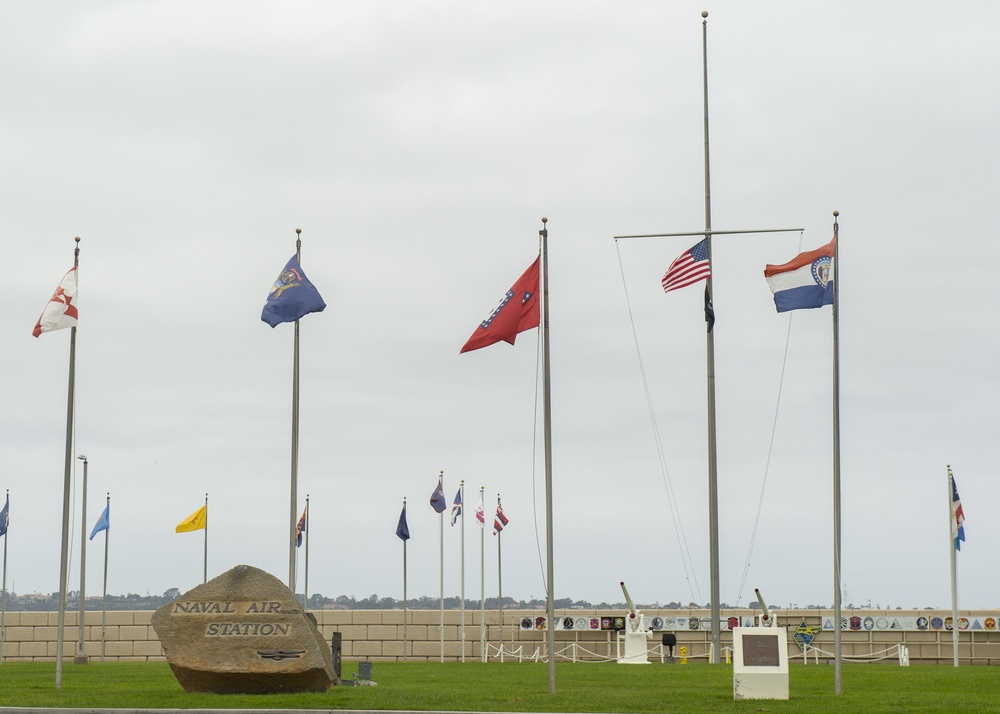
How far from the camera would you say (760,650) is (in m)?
20.5

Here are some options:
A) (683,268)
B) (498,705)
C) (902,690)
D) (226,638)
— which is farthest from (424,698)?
(683,268)

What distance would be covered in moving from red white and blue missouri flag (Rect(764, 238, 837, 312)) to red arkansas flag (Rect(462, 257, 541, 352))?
416 cm

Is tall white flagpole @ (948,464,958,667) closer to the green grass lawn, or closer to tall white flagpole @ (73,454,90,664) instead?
the green grass lawn

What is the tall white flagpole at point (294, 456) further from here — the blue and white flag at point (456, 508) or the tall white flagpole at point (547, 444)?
the blue and white flag at point (456, 508)

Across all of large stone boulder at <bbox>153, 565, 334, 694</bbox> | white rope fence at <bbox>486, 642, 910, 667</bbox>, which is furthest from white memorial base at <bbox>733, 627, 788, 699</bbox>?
white rope fence at <bbox>486, 642, 910, 667</bbox>

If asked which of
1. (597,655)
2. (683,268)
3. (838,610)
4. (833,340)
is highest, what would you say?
(683,268)

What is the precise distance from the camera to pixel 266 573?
880 inches

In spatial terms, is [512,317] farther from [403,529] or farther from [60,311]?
[403,529]

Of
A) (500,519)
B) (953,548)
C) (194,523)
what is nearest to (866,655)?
(953,548)

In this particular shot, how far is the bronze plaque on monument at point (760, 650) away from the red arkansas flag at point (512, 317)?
634 centimetres

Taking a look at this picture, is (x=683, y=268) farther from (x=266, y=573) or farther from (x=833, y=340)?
(x=266, y=573)

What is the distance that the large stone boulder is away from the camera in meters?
21.5

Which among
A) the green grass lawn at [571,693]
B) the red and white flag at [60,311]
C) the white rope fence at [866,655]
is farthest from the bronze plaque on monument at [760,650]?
the white rope fence at [866,655]

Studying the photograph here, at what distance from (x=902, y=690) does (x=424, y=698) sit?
8.26m
